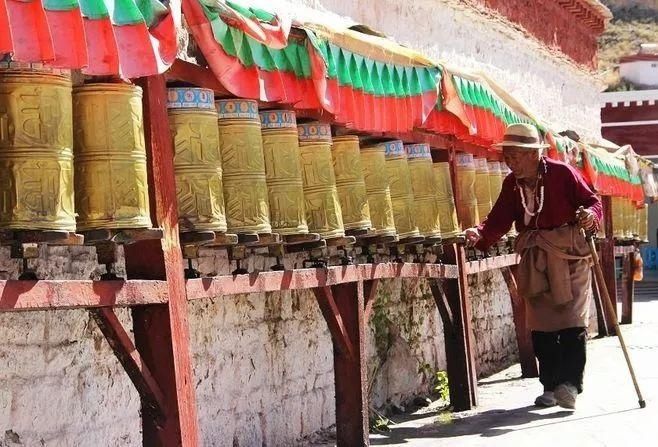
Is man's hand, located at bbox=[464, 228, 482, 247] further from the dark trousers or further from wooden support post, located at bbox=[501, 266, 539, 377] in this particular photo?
wooden support post, located at bbox=[501, 266, 539, 377]

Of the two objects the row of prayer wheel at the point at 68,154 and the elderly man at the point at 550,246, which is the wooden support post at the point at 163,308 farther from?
the elderly man at the point at 550,246

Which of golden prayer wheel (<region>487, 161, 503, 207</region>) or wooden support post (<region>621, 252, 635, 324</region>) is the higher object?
golden prayer wheel (<region>487, 161, 503, 207</region>)

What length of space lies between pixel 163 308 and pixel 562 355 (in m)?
3.71

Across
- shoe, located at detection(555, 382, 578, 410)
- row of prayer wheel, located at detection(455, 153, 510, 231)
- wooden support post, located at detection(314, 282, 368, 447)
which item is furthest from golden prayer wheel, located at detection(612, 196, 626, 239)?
wooden support post, located at detection(314, 282, 368, 447)

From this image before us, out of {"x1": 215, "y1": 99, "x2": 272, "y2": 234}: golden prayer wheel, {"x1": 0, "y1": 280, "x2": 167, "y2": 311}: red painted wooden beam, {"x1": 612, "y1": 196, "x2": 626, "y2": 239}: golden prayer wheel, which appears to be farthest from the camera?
{"x1": 612, "y1": 196, "x2": 626, "y2": 239}: golden prayer wheel

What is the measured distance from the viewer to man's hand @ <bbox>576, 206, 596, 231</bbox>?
6.98m

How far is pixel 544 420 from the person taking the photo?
6938 millimetres

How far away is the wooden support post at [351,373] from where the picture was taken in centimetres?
614

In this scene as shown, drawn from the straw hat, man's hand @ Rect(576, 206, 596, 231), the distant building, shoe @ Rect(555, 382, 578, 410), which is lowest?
shoe @ Rect(555, 382, 578, 410)

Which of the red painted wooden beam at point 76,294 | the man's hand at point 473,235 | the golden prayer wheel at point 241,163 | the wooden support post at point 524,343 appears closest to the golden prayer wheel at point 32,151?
the red painted wooden beam at point 76,294

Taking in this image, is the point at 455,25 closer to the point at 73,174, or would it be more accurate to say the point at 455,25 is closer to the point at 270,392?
the point at 270,392

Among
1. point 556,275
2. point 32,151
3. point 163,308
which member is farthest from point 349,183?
point 32,151

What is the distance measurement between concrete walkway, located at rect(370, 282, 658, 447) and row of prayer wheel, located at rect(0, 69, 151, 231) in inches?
112

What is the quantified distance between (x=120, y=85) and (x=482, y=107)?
4.40 metres
